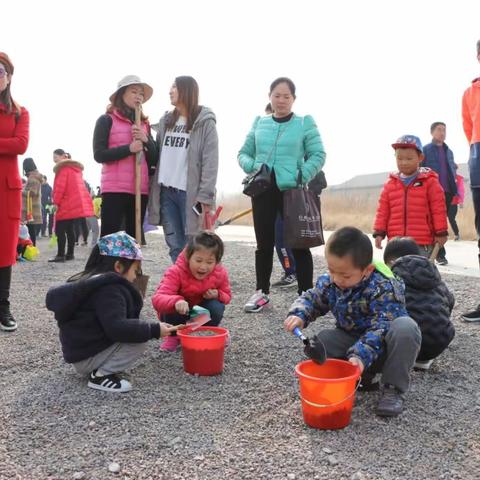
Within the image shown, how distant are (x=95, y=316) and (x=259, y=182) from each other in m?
1.91

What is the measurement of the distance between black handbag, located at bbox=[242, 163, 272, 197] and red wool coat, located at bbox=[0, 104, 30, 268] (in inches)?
64.4

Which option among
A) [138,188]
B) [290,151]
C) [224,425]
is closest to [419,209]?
[290,151]

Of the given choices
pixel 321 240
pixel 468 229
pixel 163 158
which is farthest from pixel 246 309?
pixel 468 229

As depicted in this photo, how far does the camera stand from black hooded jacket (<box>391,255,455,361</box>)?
298cm

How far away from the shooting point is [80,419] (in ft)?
8.04

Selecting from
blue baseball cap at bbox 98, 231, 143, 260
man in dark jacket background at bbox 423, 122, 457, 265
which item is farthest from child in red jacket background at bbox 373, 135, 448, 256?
man in dark jacket background at bbox 423, 122, 457, 265

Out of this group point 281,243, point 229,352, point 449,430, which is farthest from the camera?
point 281,243

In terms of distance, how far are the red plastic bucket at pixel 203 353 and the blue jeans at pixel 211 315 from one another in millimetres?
389

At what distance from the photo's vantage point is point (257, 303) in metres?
4.57

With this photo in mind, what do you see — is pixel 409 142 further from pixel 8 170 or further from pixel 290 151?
pixel 8 170

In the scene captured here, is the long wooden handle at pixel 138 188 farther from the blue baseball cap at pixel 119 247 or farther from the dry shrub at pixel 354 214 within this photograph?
the dry shrub at pixel 354 214

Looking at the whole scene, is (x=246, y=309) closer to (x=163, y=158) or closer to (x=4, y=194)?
(x=163, y=158)

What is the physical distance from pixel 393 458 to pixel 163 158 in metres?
2.77

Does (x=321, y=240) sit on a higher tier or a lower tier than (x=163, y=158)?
lower
